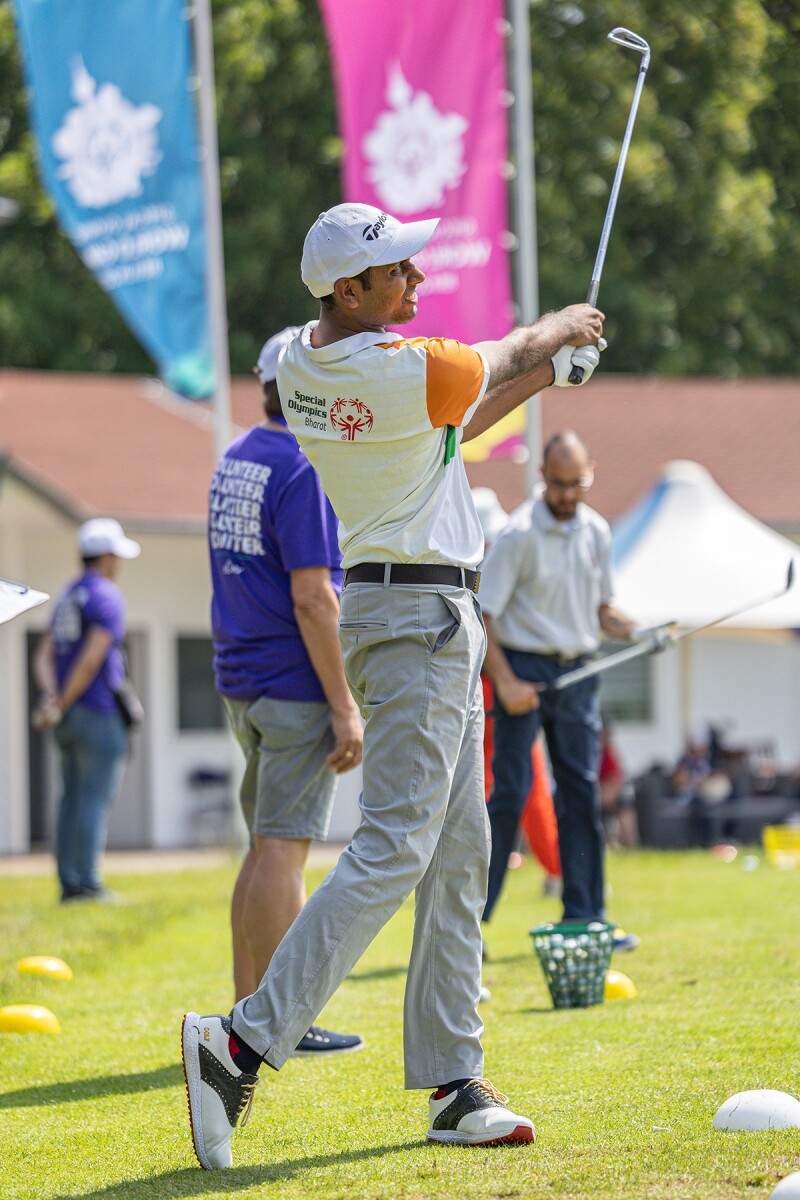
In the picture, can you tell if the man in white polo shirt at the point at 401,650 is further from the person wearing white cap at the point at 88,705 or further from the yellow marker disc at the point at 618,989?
the person wearing white cap at the point at 88,705

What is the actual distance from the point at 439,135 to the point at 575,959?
24.2ft

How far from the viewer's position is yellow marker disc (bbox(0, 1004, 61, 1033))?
567 cm

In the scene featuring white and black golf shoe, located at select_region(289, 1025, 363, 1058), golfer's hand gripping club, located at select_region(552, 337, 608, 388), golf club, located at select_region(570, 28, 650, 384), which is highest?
golf club, located at select_region(570, 28, 650, 384)

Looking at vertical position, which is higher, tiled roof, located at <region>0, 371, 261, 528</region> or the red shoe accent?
tiled roof, located at <region>0, 371, 261, 528</region>

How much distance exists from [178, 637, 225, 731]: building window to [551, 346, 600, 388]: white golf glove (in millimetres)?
15959

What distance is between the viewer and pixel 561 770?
7.04m

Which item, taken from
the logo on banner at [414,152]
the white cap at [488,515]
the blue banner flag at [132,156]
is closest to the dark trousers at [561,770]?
the white cap at [488,515]

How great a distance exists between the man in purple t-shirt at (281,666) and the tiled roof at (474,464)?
537 inches

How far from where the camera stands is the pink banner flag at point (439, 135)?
37.9 feet

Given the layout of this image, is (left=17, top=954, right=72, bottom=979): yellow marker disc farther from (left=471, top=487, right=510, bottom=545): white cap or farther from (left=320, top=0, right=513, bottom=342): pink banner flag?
(left=320, top=0, right=513, bottom=342): pink banner flag

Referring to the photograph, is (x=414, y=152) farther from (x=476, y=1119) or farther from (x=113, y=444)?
(x=113, y=444)

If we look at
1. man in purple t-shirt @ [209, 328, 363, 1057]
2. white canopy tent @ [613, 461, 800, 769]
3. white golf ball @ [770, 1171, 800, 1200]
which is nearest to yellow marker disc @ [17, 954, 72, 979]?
man in purple t-shirt @ [209, 328, 363, 1057]

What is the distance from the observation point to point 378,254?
3.82 m

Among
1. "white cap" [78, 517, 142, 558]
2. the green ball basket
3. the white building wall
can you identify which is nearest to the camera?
the green ball basket
